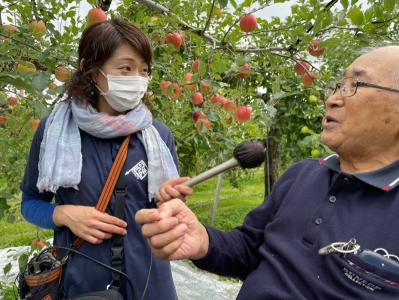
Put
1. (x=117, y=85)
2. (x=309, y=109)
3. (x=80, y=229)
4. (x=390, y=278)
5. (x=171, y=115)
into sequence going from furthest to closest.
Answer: (x=309, y=109) → (x=171, y=115) → (x=117, y=85) → (x=80, y=229) → (x=390, y=278)

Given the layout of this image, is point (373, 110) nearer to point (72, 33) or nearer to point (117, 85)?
point (117, 85)

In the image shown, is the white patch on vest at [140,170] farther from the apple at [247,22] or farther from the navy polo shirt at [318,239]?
the apple at [247,22]

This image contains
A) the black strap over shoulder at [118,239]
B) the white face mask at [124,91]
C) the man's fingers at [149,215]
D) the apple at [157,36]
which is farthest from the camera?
the apple at [157,36]

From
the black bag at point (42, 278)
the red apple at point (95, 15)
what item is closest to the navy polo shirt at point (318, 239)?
the black bag at point (42, 278)

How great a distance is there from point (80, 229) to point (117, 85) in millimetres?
484

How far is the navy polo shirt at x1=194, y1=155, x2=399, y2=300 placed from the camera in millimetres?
803

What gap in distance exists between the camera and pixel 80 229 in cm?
109

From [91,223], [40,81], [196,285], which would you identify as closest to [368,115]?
[91,223]

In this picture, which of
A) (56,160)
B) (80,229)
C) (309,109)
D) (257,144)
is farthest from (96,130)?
(309,109)

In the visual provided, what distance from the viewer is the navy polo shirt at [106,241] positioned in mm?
1111

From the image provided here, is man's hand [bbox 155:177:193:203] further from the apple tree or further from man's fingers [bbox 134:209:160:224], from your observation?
the apple tree

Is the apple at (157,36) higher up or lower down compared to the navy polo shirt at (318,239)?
higher up

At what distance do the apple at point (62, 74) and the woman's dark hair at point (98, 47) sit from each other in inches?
16.9

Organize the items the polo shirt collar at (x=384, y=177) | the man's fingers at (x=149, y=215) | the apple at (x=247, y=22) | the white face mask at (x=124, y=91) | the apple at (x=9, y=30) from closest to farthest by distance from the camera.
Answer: the man's fingers at (x=149, y=215)
the polo shirt collar at (x=384, y=177)
the white face mask at (x=124, y=91)
the apple at (x=9, y=30)
the apple at (x=247, y=22)
